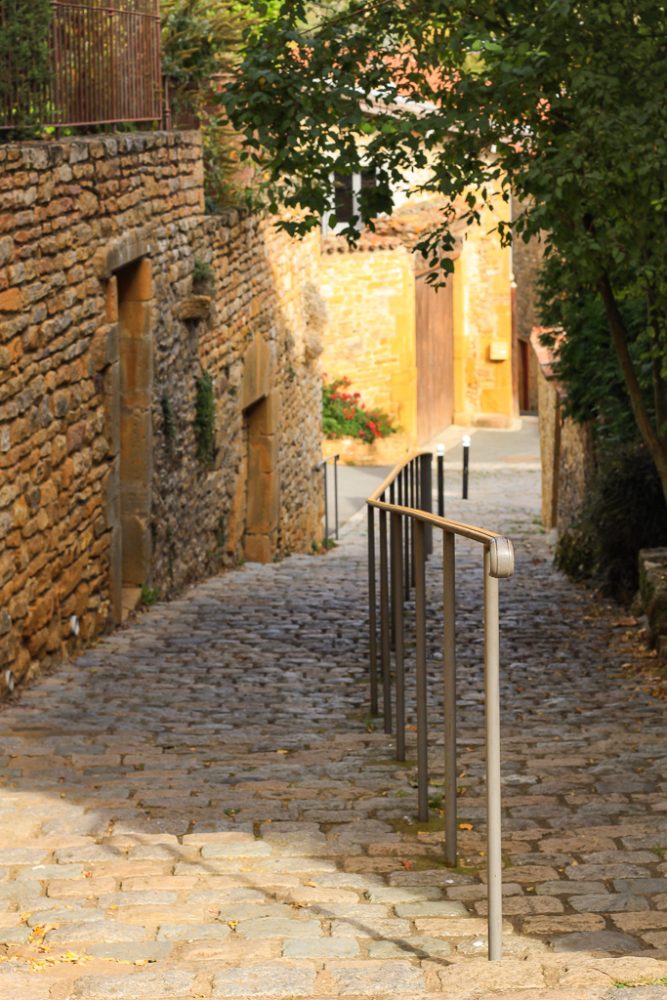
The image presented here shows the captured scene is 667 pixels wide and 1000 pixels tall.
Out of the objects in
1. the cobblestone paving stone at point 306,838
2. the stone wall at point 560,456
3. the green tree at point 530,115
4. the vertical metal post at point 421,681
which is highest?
the green tree at point 530,115

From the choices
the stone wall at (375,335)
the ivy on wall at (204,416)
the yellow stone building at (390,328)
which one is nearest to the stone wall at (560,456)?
the ivy on wall at (204,416)

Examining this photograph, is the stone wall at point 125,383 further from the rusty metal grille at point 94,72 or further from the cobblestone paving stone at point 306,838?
the cobblestone paving stone at point 306,838

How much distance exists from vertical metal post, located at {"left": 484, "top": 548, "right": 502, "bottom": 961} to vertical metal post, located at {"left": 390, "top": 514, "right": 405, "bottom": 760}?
66.1 inches

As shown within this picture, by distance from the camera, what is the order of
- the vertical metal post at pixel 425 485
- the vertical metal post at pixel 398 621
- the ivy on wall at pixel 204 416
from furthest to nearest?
the vertical metal post at pixel 425 485
the ivy on wall at pixel 204 416
the vertical metal post at pixel 398 621

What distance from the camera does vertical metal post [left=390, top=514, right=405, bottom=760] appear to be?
17.3 ft

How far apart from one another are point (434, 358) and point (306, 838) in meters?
25.4

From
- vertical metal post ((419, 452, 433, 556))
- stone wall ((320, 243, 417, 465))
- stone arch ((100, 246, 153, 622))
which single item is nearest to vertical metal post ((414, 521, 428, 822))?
stone arch ((100, 246, 153, 622))

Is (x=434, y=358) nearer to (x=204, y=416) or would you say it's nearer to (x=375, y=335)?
(x=375, y=335)

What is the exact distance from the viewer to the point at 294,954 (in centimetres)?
353

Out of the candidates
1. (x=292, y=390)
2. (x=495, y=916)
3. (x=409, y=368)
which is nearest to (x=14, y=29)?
(x=495, y=916)

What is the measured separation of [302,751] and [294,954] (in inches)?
94.6

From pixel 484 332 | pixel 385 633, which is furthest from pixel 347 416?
pixel 385 633

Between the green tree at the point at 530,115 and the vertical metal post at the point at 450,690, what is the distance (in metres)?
3.29

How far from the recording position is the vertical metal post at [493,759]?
346 centimetres
